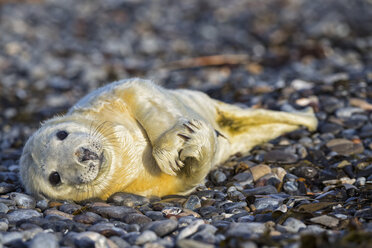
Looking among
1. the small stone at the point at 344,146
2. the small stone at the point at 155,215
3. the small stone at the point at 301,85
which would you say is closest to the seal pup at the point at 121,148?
the small stone at the point at 155,215

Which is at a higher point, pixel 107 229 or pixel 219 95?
pixel 219 95

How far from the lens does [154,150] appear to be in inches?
150

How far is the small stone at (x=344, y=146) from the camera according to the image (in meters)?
4.63

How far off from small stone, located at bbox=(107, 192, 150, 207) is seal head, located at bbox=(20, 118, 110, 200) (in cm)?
17

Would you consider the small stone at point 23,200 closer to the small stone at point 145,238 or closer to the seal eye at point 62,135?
the seal eye at point 62,135

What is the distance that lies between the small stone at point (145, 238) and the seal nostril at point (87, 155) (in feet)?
3.13

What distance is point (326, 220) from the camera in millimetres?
2988

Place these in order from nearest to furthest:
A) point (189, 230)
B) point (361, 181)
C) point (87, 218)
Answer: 1. point (189, 230)
2. point (87, 218)
3. point (361, 181)

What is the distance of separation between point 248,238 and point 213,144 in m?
1.36

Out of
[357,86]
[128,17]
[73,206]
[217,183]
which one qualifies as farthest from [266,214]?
[128,17]

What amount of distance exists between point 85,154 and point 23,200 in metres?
0.63

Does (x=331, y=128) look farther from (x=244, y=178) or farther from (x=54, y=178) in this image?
(x=54, y=178)

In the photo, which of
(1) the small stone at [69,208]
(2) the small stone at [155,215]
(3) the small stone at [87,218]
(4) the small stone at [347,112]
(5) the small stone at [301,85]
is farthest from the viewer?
(5) the small stone at [301,85]

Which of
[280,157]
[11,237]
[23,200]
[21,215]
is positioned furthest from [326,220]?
[23,200]
